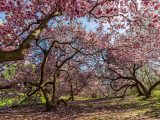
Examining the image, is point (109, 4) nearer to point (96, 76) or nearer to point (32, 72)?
point (32, 72)

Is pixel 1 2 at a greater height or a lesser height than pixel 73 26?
lesser

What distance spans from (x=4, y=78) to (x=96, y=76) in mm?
13899

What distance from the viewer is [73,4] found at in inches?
572

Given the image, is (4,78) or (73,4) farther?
(4,78)

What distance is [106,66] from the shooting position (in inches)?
1468

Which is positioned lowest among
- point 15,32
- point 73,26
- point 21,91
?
point 21,91

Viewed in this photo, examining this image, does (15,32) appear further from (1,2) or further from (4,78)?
(4,78)

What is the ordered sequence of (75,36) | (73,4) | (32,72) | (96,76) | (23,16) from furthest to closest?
(96,76), (32,72), (75,36), (23,16), (73,4)

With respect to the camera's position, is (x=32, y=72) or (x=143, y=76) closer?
(x=32, y=72)

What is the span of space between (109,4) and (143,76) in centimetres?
4095

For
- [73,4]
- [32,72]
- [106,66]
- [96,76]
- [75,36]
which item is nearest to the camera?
[73,4]

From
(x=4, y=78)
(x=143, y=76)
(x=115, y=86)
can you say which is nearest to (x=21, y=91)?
(x=4, y=78)

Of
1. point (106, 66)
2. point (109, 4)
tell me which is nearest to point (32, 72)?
point (106, 66)

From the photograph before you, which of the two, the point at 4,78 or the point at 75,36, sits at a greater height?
the point at 75,36
